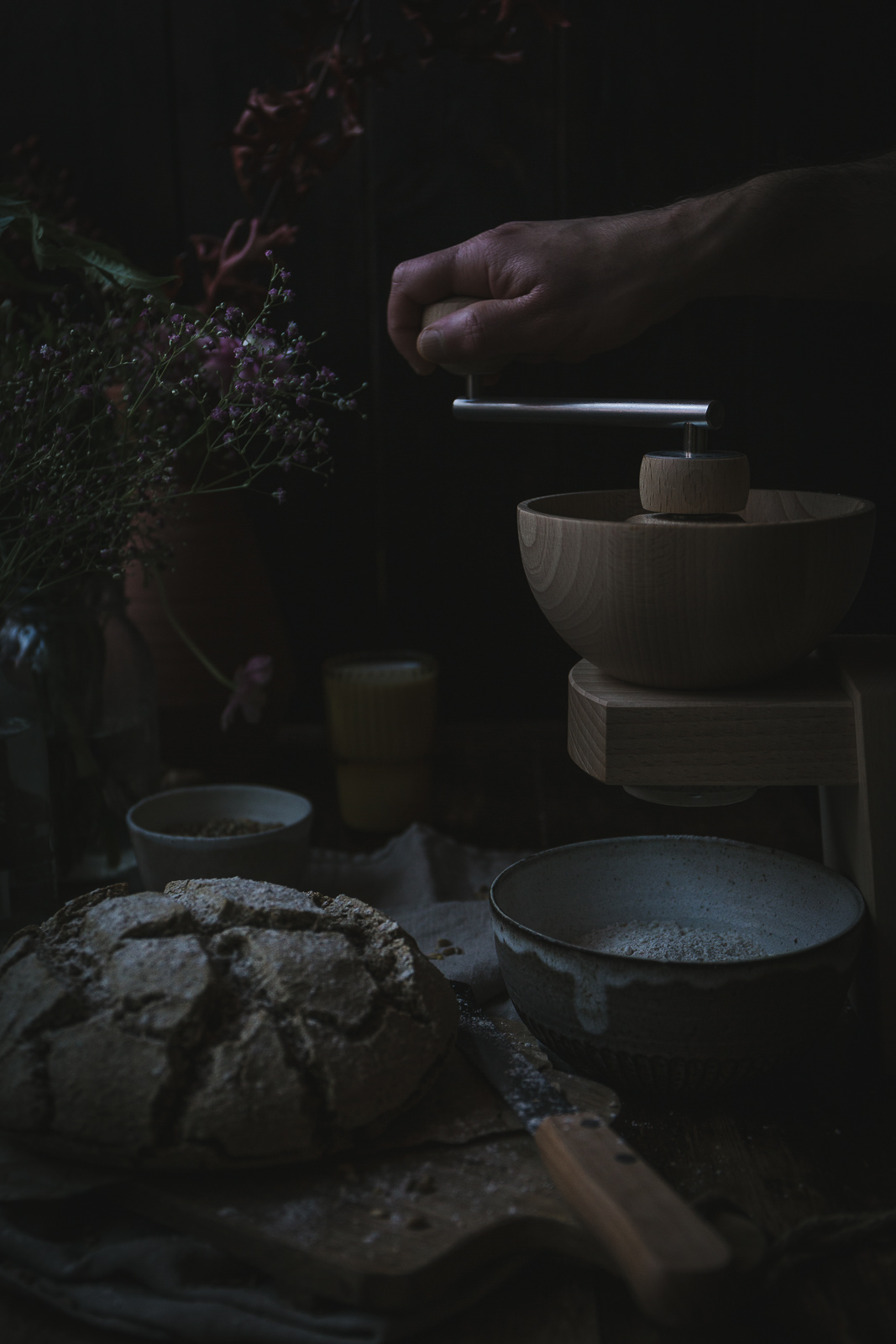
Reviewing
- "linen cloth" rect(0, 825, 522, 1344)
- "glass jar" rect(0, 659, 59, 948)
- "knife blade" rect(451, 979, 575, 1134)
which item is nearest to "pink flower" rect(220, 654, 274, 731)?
"glass jar" rect(0, 659, 59, 948)

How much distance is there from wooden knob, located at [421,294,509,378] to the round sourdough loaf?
44cm

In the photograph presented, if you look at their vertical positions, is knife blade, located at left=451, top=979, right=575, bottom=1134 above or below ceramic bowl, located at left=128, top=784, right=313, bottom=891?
below

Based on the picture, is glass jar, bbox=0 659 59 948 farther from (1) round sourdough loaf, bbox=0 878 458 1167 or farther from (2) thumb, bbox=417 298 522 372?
(2) thumb, bbox=417 298 522 372

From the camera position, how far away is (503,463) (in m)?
1.64

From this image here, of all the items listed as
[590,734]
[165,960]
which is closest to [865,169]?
[590,734]

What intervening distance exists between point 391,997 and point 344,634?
1065 mm

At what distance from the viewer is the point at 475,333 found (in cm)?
88

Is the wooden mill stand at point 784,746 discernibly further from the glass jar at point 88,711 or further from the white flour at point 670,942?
the glass jar at point 88,711

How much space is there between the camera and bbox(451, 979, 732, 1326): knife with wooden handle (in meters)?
0.49

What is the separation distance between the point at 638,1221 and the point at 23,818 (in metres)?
0.62

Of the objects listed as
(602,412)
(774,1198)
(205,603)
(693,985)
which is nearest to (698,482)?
(602,412)

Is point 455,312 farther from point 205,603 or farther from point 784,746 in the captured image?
point 205,603

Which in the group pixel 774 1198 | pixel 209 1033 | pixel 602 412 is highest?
pixel 602 412

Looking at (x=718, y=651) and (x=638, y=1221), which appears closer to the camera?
(x=638, y=1221)
